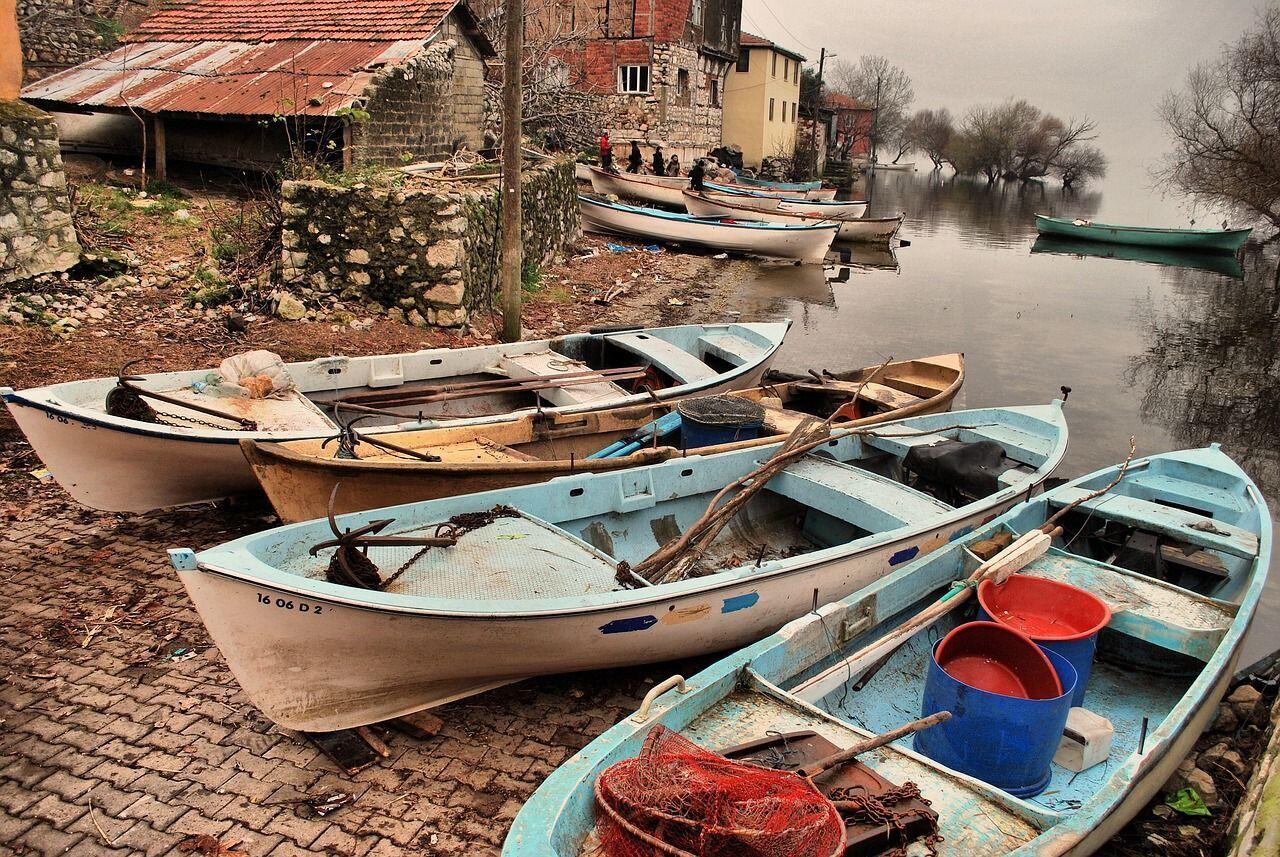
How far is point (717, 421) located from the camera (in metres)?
6.38

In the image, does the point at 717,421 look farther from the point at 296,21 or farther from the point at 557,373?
the point at 296,21

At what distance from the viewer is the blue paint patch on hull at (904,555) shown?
5.26m

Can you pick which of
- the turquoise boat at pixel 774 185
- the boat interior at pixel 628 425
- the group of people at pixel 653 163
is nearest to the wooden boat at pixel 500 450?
the boat interior at pixel 628 425

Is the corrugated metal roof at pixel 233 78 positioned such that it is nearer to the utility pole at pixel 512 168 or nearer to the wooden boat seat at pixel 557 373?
the utility pole at pixel 512 168

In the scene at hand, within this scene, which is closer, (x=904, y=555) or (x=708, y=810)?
(x=708, y=810)

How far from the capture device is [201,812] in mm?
3709

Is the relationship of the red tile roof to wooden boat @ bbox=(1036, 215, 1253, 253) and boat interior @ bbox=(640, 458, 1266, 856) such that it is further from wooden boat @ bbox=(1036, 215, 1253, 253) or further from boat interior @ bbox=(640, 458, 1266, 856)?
boat interior @ bbox=(640, 458, 1266, 856)

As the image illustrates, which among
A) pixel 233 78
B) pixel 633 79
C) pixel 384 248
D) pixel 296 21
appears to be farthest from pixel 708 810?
pixel 633 79

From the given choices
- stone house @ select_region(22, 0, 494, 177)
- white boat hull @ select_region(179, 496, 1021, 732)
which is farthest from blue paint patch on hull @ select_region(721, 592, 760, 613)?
stone house @ select_region(22, 0, 494, 177)

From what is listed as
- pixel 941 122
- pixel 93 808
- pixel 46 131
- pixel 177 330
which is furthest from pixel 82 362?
pixel 941 122

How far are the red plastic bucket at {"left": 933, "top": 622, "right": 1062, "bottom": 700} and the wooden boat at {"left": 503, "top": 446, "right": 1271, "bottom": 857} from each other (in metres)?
0.34

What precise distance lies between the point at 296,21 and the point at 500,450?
37.9 ft

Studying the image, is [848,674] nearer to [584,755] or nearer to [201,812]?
[584,755]

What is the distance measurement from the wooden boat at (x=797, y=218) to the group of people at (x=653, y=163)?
0.80m
